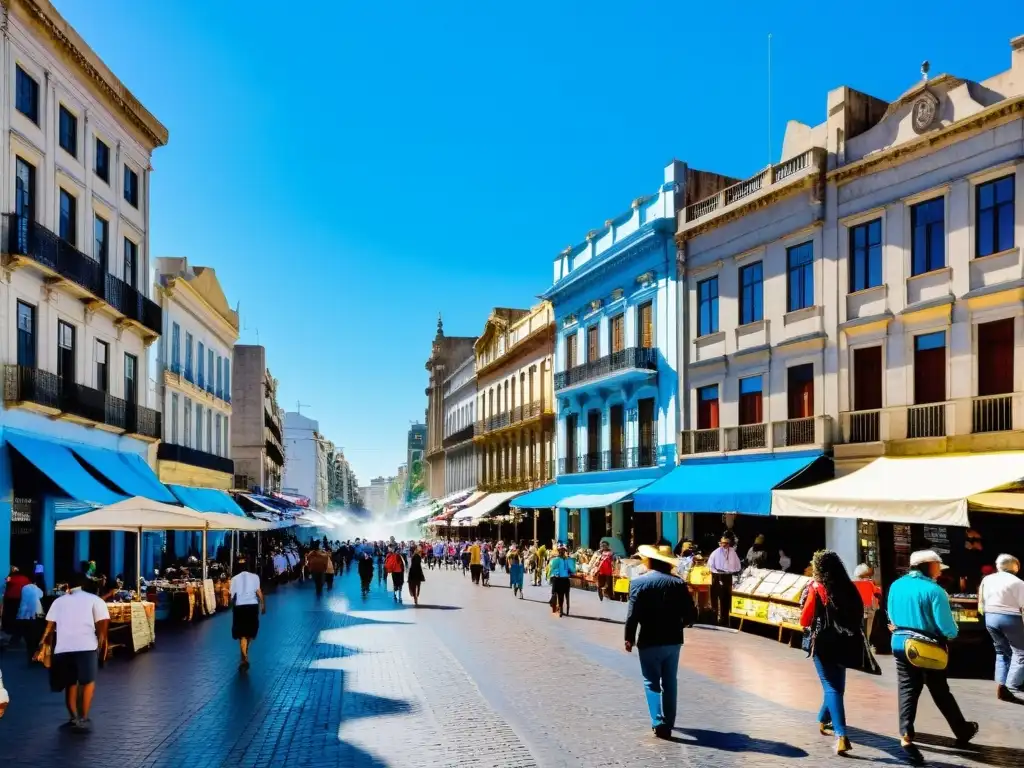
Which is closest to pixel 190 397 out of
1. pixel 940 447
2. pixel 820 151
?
pixel 820 151

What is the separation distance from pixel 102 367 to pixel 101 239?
3.34 metres

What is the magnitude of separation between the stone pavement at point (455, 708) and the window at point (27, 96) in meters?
12.2

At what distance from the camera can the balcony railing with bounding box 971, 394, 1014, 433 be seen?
19391 millimetres

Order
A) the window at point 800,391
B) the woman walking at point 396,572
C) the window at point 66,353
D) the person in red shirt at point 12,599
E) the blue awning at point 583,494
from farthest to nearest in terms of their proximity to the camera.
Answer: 1. the blue awning at point 583,494
2. the woman walking at point 396,572
3. the window at point 800,391
4. the window at point 66,353
5. the person in red shirt at point 12,599

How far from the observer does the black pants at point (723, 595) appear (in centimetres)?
1959

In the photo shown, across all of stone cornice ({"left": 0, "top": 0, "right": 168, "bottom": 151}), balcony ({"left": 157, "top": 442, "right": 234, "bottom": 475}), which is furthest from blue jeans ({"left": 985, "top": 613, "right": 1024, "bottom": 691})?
balcony ({"left": 157, "top": 442, "right": 234, "bottom": 475})

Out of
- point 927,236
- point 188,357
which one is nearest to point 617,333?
point 927,236

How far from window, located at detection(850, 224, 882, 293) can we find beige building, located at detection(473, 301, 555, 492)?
66.0 feet

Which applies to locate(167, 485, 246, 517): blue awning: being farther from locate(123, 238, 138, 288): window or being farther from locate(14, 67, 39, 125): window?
locate(14, 67, 39, 125): window

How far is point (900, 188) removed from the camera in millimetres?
22391

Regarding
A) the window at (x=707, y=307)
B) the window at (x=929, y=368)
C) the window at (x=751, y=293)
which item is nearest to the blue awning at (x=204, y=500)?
the window at (x=707, y=307)

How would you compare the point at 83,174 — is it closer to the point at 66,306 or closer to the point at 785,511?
the point at 66,306

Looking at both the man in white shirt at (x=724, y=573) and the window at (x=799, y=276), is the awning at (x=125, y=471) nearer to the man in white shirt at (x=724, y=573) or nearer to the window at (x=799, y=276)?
the man in white shirt at (x=724, y=573)

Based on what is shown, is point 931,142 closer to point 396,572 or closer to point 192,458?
point 396,572
